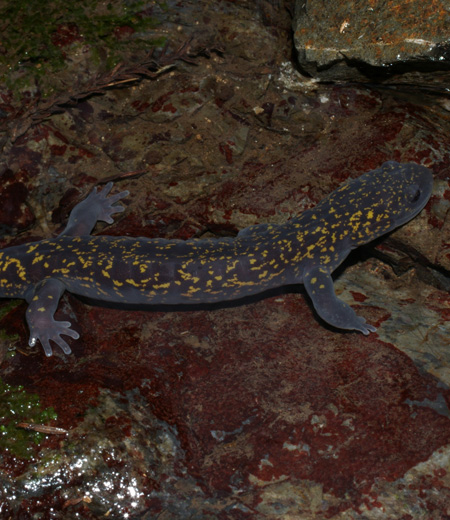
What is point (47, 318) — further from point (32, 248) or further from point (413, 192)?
point (413, 192)

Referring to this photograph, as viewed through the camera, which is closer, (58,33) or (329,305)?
(329,305)

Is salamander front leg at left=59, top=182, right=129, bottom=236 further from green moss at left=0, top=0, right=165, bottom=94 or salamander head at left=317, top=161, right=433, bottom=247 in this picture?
Result: salamander head at left=317, top=161, right=433, bottom=247

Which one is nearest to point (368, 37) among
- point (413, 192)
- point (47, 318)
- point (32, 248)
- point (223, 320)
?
point (413, 192)

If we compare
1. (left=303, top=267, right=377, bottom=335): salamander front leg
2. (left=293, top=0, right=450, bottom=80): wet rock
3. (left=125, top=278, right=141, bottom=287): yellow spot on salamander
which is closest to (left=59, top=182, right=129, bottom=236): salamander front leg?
(left=125, top=278, right=141, bottom=287): yellow spot on salamander

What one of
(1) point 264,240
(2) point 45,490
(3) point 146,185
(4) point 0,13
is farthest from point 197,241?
(4) point 0,13

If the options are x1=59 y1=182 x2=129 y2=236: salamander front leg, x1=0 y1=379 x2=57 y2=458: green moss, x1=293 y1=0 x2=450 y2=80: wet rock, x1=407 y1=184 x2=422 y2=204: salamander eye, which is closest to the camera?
x1=0 y1=379 x2=57 y2=458: green moss

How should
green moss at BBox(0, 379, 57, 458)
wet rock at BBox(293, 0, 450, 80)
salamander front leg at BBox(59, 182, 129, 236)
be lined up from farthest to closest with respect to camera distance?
salamander front leg at BBox(59, 182, 129, 236)
wet rock at BBox(293, 0, 450, 80)
green moss at BBox(0, 379, 57, 458)

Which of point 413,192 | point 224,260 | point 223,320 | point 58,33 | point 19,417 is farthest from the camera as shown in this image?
point 58,33
